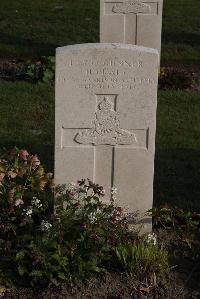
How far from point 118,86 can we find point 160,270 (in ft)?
4.48

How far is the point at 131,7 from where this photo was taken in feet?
30.7

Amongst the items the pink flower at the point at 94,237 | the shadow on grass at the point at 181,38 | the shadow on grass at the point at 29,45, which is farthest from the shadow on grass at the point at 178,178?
the shadow on grass at the point at 181,38

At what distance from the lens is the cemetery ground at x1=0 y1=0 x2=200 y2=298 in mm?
4555

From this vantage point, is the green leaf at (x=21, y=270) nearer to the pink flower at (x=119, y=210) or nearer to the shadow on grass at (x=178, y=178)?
the pink flower at (x=119, y=210)

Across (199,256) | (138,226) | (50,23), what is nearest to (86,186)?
(138,226)

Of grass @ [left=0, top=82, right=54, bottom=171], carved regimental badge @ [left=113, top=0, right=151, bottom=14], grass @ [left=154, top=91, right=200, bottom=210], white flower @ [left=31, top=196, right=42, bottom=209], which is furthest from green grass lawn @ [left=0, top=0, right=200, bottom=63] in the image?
white flower @ [left=31, top=196, right=42, bottom=209]

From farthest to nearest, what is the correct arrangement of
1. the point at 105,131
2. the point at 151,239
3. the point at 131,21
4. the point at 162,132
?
the point at 131,21 < the point at 162,132 < the point at 105,131 < the point at 151,239

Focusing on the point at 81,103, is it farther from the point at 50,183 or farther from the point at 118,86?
the point at 50,183

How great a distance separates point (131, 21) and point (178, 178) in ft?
12.2

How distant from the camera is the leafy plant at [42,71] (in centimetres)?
934

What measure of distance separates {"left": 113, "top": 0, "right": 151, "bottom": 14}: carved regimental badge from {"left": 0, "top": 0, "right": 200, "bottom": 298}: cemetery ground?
1.01m

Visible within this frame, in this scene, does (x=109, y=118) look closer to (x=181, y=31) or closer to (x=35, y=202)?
(x=35, y=202)

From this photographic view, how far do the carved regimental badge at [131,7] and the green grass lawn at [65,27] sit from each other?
5.62ft

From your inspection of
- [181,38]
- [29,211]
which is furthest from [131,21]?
[29,211]
